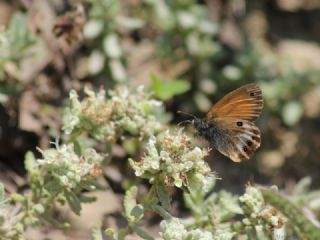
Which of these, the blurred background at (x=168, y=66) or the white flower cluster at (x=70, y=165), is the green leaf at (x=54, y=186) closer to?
the white flower cluster at (x=70, y=165)

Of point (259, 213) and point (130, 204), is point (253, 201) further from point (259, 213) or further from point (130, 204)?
point (130, 204)

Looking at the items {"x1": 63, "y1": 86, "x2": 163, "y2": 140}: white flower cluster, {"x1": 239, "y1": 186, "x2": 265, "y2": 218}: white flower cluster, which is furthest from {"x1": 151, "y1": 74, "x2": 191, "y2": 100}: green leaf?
{"x1": 239, "y1": 186, "x2": 265, "y2": 218}: white flower cluster

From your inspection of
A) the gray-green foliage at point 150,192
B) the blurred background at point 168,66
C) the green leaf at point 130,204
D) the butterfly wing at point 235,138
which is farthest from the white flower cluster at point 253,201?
the blurred background at point 168,66

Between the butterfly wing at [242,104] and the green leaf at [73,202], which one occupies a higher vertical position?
the butterfly wing at [242,104]

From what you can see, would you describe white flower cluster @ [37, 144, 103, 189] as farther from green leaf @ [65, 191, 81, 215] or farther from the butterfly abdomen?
the butterfly abdomen

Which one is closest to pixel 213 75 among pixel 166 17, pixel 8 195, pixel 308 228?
pixel 166 17

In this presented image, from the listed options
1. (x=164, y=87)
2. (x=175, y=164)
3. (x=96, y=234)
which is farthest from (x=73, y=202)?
(x=164, y=87)

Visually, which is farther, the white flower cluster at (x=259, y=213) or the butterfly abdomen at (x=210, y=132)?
the butterfly abdomen at (x=210, y=132)
